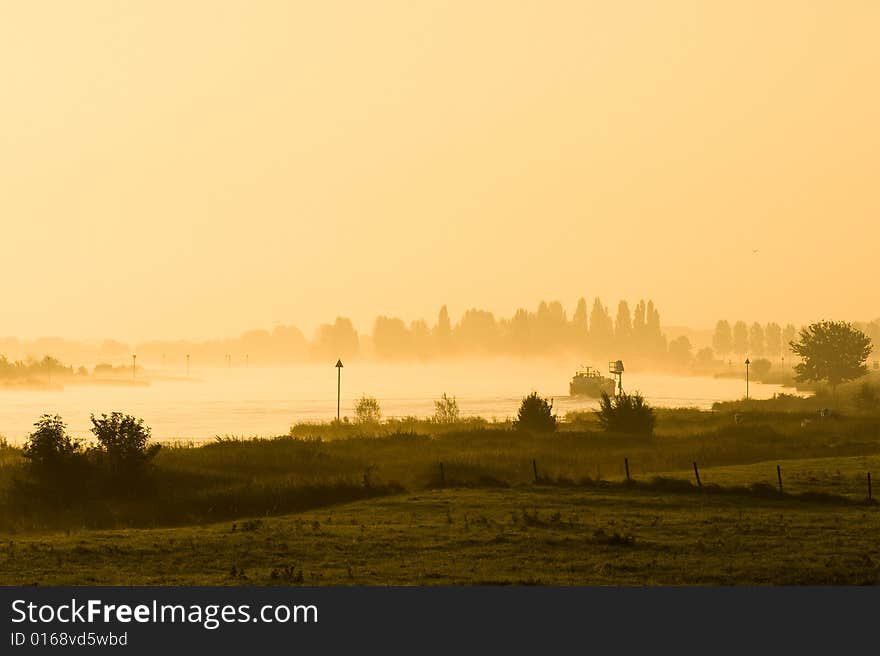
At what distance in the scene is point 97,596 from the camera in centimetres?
2748

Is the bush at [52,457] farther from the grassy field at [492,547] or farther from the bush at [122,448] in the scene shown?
the grassy field at [492,547]

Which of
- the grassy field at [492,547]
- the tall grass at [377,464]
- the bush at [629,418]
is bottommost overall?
the grassy field at [492,547]

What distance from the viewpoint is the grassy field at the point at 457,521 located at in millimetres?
31812

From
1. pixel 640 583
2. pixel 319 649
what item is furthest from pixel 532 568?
pixel 319 649

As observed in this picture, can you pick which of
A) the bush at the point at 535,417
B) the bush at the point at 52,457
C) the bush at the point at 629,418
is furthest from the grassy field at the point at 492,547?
the bush at the point at 535,417

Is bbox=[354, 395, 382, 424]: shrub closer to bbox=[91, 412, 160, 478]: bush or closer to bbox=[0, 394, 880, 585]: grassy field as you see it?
bbox=[0, 394, 880, 585]: grassy field

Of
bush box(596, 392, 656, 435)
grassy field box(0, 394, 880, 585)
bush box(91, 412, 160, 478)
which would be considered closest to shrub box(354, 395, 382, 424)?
bush box(596, 392, 656, 435)

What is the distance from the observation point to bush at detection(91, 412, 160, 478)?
61500 mm

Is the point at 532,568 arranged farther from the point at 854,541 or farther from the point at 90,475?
the point at 90,475

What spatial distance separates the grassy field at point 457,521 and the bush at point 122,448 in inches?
63.2

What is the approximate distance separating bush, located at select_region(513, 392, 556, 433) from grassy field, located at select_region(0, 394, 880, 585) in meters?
19.6

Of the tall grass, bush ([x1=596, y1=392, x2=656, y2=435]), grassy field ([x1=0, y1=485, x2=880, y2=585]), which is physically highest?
bush ([x1=596, y1=392, x2=656, y2=435])

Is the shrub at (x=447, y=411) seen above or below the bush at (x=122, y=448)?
above

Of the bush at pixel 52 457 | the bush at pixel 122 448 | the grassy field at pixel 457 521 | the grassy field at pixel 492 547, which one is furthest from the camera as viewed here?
the bush at pixel 122 448
